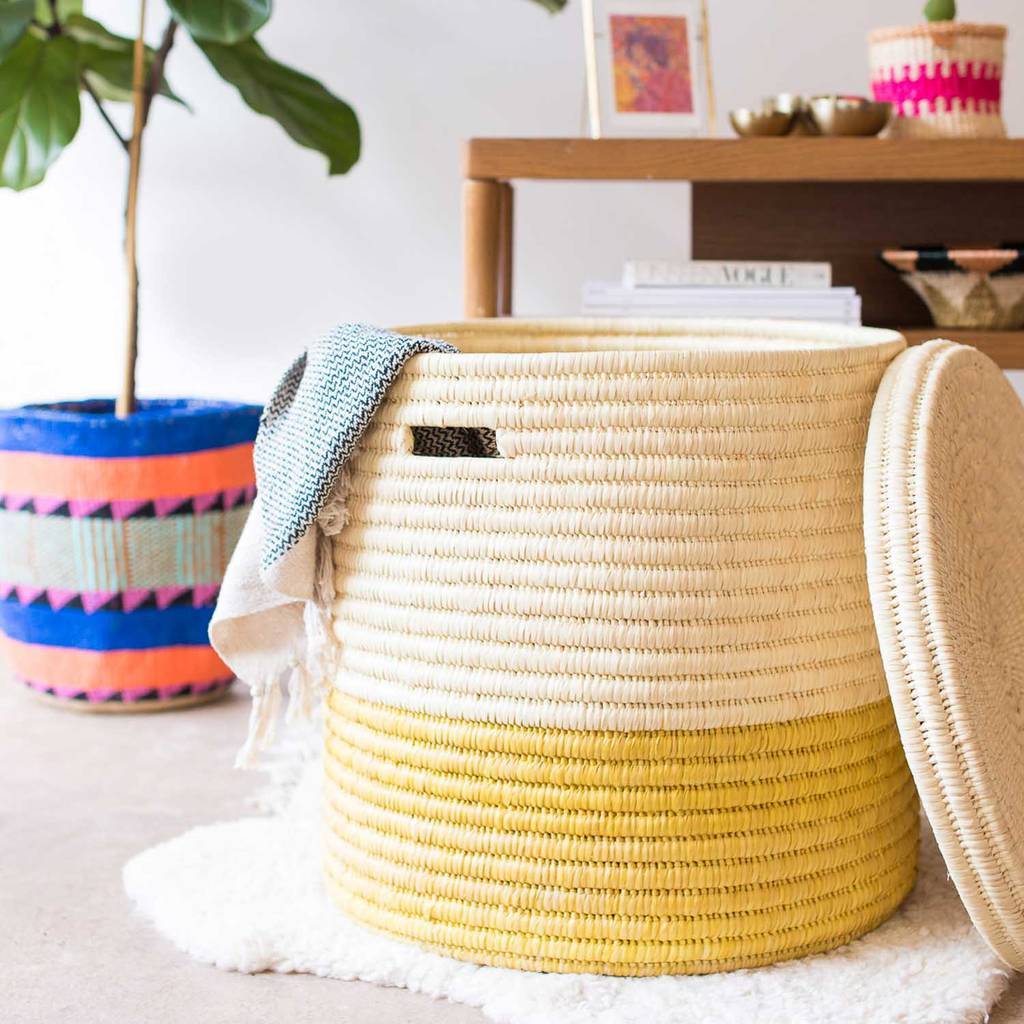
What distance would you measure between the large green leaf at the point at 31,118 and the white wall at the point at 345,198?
500mm

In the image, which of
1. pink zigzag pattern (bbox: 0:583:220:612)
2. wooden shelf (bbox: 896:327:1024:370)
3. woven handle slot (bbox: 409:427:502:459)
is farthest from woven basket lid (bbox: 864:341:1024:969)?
pink zigzag pattern (bbox: 0:583:220:612)

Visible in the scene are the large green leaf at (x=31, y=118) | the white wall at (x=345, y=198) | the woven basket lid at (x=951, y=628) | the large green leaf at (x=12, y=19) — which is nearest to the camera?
the woven basket lid at (x=951, y=628)

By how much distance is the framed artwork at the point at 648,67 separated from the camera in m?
1.84

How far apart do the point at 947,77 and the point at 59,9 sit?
1.12 m

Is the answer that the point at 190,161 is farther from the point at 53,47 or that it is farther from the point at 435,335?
the point at 435,335

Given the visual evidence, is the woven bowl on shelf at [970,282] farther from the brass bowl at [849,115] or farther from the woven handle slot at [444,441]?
the woven handle slot at [444,441]

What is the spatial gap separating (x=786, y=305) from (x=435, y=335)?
588 millimetres

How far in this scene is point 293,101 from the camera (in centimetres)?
183

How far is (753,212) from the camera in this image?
208 centimetres

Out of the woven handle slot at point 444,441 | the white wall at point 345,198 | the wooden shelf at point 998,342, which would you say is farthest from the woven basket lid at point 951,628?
the white wall at point 345,198

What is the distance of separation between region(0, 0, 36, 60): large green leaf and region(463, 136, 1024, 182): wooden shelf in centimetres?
50

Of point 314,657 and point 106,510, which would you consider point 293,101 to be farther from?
point 314,657

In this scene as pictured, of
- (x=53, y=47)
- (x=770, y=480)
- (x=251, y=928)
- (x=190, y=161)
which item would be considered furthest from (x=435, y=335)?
(x=190, y=161)

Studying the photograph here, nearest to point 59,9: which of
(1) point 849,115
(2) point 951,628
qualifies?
(1) point 849,115
